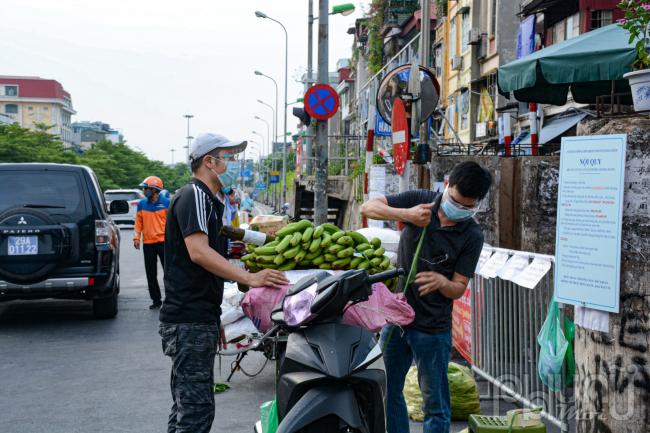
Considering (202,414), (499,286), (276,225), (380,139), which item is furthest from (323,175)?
(202,414)

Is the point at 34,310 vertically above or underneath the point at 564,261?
underneath

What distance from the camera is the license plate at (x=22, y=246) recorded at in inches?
420

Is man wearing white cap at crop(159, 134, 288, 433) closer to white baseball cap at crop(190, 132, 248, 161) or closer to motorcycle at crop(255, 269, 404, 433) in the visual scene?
white baseball cap at crop(190, 132, 248, 161)

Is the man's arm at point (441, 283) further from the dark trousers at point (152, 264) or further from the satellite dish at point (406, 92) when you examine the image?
the dark trousers at point (152, 264)

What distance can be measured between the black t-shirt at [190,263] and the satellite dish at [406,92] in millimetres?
5641

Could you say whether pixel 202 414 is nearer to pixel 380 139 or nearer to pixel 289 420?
pixel 289 420

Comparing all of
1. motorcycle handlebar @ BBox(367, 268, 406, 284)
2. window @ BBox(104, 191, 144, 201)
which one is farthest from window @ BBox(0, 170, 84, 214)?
window @ BBox(104, 191, 144, 201)

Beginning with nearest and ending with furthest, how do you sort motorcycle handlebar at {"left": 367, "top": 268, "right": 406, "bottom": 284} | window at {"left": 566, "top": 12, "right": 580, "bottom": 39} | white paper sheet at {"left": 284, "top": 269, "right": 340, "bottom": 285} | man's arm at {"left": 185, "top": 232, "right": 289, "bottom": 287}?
motorcycle handlebar at {"left": 367, "top": 268, "right": 406, "bottom": 284} → man's arm at {"left": 185, "top": 232, "right": 289, "bottom": 287} → white paper sheet at {"left": 284, "top": 269, "right": 340, "bottom": 285} → window at {"left": 566, "top": 12, "right": 580, "bottom": 39}

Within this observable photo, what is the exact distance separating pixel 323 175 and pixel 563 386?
12.1 meters

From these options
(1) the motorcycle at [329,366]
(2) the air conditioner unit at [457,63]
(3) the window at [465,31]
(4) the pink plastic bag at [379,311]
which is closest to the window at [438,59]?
(2) the air conditioner unit at [457,63]

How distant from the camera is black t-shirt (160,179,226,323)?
4562mm

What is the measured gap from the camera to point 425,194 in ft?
17.1

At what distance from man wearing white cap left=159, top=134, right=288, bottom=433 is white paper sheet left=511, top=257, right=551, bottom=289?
245 cm

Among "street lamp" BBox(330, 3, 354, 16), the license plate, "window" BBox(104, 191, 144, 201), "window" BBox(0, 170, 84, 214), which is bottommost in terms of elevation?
"window" BBox(104, 191, 144, 201)
